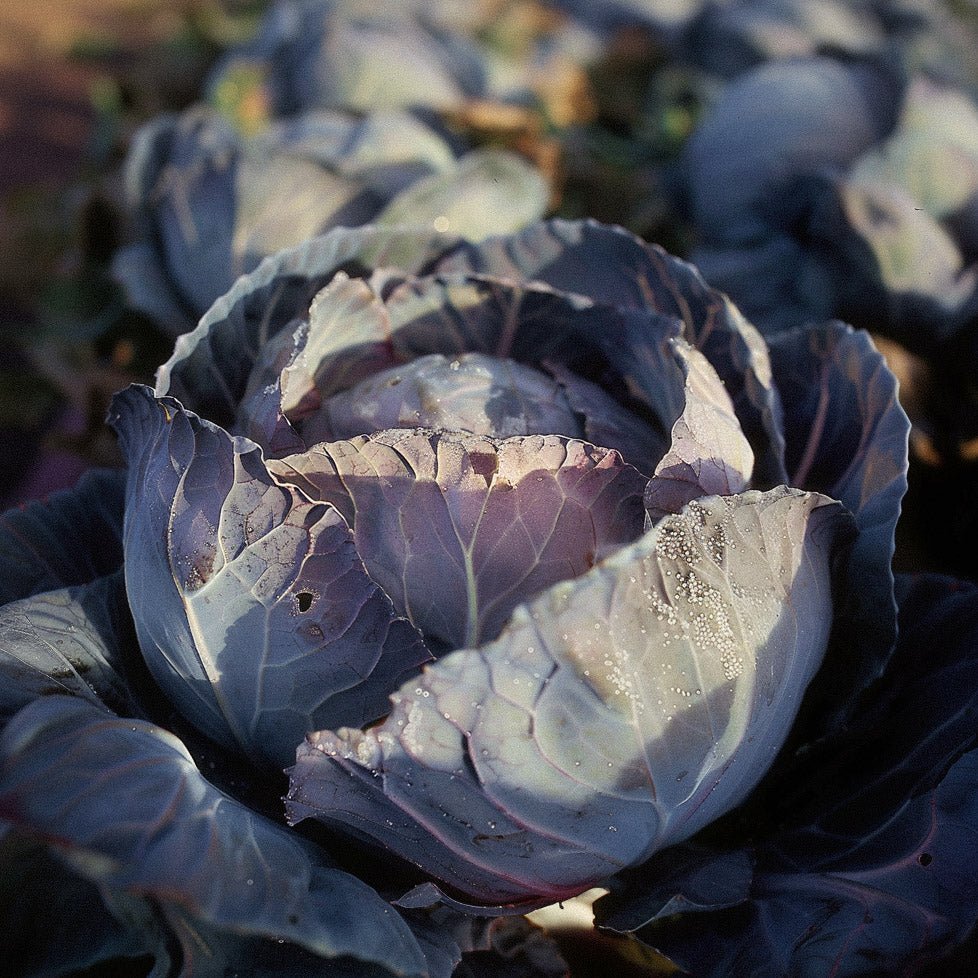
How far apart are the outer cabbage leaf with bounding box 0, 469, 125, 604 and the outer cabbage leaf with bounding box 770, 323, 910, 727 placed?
1.15 m

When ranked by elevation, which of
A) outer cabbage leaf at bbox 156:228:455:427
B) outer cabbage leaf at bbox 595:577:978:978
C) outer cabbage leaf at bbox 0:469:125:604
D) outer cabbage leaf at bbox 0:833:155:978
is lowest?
outer cabbage leaf at bbox 0:833:155:978

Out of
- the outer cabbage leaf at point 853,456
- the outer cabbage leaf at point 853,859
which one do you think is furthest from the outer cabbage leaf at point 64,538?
the outer cabbage leaf at point 853,456

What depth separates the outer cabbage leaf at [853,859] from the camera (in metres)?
1.20

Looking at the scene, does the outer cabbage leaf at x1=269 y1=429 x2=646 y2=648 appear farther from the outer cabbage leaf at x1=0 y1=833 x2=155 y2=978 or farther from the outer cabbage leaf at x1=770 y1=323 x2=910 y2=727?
the outer cabbage leaf at x1=0 y1=833 x2=155 y2=978

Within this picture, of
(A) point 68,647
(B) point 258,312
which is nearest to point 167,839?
(A) point 68,647

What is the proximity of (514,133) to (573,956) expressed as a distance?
2.44 metres

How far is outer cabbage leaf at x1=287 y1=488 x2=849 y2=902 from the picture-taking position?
3.43 ft

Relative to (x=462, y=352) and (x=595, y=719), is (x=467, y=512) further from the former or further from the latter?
(x=462, y=352)

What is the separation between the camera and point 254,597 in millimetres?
1192

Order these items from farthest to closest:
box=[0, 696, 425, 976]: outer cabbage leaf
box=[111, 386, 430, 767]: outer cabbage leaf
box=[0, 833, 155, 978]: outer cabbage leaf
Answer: box=[0, 833, 155, 978]: outer cabbage leaf
box=[111, 386, 430, 767]: outer cabbage leaf
box=[0, 696, 425, 976]: outer cabbage leaf

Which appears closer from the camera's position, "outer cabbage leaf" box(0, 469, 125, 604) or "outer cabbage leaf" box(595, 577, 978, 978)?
"outer cabbage leaf" box(595, 577, 978, 978)

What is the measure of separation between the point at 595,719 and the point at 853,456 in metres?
0.69

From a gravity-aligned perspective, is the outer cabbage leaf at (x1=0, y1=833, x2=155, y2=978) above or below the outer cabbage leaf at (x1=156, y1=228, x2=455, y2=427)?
below

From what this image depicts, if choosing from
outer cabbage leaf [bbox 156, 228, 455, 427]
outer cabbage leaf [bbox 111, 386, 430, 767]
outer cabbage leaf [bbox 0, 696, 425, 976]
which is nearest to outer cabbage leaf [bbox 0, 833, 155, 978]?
outer cabbage leaf [bbox 0, 696, 425, 976]
